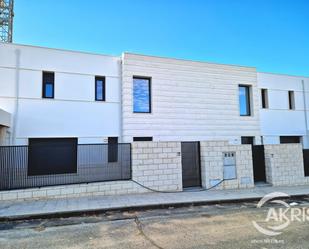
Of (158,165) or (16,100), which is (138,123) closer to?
(158,165)

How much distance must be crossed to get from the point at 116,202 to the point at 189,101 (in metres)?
7.69

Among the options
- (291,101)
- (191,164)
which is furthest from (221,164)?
(291,101)

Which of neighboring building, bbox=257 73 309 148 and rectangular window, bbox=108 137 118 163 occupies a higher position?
neighboring building, bbox=257 73 309 148

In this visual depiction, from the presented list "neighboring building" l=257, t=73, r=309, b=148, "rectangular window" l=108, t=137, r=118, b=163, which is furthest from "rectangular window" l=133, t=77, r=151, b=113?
"neighboring building" l=257, t=73, r=309, b=148

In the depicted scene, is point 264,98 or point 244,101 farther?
point 264,98

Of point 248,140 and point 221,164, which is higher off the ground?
point 248,140

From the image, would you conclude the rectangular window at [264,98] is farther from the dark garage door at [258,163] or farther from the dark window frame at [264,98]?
the dark garage door at [258,163]

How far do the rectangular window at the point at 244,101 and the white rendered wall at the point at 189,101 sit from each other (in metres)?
0.35

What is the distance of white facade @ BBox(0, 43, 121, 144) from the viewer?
10.2 m

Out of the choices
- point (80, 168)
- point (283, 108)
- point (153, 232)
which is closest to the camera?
point (153, 232)

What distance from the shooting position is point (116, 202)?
7.16 metres

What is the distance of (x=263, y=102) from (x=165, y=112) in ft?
23.7

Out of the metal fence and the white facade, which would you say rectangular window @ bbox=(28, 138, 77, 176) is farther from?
the white facade

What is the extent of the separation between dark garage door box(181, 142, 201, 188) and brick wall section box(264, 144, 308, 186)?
11.6 feet
